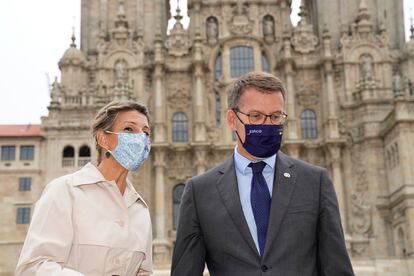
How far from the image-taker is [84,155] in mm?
37750

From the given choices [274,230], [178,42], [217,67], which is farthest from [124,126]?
[178,42]

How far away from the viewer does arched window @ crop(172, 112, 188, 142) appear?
1588 inches

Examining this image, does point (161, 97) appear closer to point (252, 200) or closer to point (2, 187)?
point (2, 187)

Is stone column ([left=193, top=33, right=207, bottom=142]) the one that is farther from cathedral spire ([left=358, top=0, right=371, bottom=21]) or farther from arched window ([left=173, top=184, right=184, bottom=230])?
cathedral spire ([left=358, top=0, right=371, bottom=21])

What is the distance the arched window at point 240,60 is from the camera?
4119 cm

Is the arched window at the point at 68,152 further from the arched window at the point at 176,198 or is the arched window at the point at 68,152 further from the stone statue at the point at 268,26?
the stone statue at the point at 268,26

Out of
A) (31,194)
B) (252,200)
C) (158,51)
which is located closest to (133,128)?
(252,200)

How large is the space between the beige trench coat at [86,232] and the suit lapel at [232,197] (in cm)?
83

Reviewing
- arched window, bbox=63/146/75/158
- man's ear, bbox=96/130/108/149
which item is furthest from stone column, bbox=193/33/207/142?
man's ear, bbox=96/130/108/149

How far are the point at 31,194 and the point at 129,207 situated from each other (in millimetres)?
33277

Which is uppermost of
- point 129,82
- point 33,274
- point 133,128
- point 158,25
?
point 158,25

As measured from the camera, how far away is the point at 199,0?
4309cm

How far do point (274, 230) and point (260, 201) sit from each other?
280 mm

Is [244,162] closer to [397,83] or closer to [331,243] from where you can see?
[331,243]
